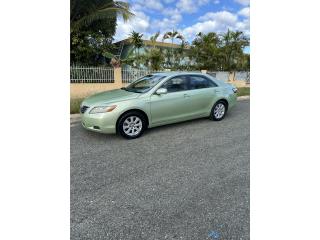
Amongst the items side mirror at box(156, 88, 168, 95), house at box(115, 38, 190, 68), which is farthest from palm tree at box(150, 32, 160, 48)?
side mirror at box(156, 88, 168, 95)

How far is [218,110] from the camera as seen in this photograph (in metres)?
6.18

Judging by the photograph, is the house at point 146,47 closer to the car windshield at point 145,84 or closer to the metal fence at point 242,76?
the metal fence at point 242,76

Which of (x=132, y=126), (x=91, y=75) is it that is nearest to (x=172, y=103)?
(x=132, y=126)

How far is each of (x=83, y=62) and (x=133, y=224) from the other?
12283 millimetres

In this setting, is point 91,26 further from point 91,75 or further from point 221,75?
point 221,75

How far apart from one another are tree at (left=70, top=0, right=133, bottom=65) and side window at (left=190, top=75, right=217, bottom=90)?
8108mm

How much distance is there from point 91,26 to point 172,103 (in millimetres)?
10466

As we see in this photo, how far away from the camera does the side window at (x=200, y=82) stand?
5.69 meters

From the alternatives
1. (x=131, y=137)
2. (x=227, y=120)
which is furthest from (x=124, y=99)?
(x=227, y=120)

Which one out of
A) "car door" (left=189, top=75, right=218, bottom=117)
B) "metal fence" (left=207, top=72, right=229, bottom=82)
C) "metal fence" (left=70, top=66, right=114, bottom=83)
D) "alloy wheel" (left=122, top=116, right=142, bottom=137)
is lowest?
"alloy wheel" (left=122, top=116, right=142, bottom=137)

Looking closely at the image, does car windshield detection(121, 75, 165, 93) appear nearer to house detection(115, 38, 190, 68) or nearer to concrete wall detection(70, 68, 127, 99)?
concrete wall detection(70, 68, 127, 99)

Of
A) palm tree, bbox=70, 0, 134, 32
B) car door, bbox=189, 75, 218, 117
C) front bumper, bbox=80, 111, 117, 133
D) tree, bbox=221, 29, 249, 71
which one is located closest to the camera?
front bumper, bbox=80, 111, 117, 133

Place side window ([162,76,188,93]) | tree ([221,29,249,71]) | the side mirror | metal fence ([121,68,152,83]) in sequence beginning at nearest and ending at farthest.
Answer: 1. the side mirror
2. side window ([162,76,188,93])
3. metal fence ([121,68,152,83])
4. tree ([221,29,249,71])

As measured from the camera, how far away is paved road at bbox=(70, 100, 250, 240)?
2.18 m
